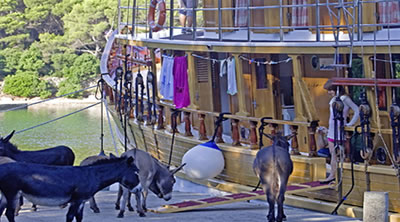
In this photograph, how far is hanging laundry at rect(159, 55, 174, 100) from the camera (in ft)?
51.7

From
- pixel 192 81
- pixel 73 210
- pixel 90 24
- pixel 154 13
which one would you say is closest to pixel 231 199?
pixel 73 210

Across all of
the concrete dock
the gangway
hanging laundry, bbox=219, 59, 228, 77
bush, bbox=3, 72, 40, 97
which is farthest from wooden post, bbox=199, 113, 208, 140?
bush, bbox=3, 72, 40, 97

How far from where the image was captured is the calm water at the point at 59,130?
28.5 meters

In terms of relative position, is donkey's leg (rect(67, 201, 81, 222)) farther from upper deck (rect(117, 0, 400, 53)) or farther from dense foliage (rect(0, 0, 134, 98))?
dense foliage (rect(0, 0, 134, 98))

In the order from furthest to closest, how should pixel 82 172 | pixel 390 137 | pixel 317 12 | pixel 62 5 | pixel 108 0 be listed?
1. pixel 62 5
2. pixel 108 0
3. pixel 317 12
4. pixel 390 137
5. pixel 82 172

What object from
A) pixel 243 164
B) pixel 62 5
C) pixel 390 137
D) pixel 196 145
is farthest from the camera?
pixel 62 5

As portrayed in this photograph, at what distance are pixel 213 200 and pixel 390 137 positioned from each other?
2711 millimetres

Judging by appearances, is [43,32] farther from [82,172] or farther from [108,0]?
[82,172]

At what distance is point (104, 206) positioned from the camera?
42.5 ft

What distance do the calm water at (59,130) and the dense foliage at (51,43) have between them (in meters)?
Result: 2.52

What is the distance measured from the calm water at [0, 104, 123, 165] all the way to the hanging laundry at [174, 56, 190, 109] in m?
10.5

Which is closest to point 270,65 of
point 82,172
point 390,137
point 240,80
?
point 240,80

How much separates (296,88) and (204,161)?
2.00 metres

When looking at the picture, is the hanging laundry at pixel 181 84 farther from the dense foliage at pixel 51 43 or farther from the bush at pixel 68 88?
the bush at pixel 68 88
